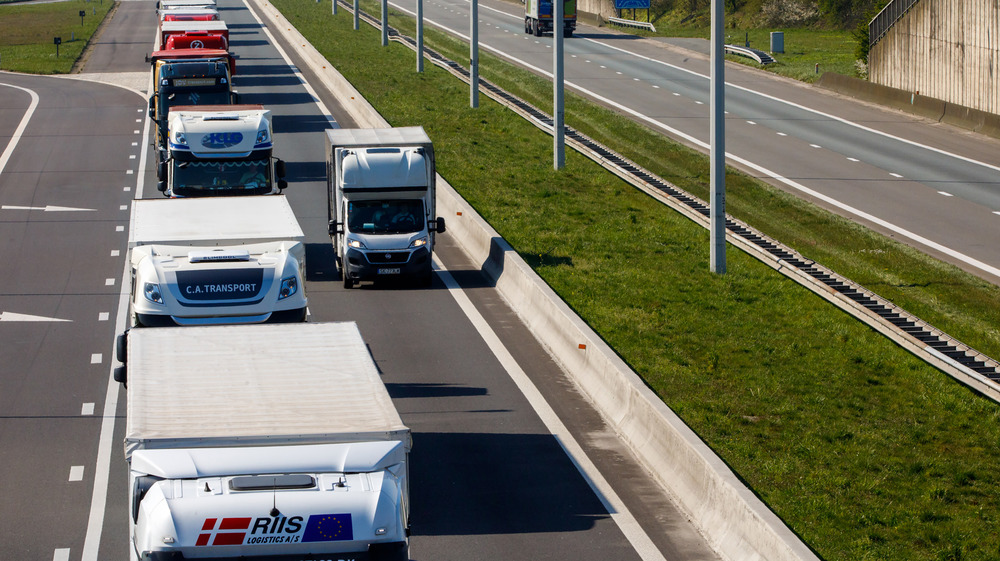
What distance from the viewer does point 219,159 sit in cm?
3002

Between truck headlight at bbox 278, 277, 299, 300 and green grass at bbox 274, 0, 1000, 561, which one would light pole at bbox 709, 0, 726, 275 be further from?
truck headlight at bbox 278, 277, 299, 300

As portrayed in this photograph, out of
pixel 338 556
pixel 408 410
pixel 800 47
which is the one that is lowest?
pixel 408 410

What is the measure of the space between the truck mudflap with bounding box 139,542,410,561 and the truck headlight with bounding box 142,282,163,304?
27.1 feet

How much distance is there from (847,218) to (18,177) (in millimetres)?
24234

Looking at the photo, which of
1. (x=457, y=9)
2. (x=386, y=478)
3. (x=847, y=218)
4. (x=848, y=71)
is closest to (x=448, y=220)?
(x=847, y=218)

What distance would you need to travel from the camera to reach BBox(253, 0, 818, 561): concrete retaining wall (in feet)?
42.0

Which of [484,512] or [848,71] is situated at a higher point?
[848,71]

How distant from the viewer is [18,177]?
39594 millimetres

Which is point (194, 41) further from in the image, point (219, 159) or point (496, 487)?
point (496, 487)

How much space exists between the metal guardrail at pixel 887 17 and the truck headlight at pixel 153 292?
43442mm

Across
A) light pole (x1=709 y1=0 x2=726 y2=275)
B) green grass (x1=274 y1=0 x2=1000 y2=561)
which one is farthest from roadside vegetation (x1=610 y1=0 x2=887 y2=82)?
light pole (x1=709 y1=0 x2=726 y2=275)

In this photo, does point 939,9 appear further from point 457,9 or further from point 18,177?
point 457,9

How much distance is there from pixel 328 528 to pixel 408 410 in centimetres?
935

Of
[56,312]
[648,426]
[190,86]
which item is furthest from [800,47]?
[648,426]
